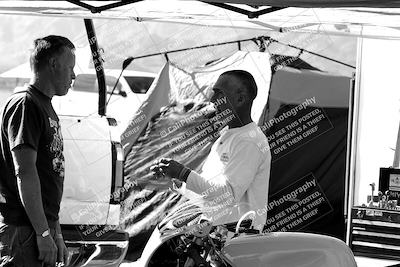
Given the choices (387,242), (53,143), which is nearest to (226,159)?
(53,143)

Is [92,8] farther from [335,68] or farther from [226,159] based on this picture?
[335,68]

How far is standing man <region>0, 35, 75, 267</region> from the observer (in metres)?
3.44

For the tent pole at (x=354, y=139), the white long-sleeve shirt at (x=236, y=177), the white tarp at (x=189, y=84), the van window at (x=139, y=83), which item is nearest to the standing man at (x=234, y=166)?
the white long-sleeve shirt at (x=236, y=177)

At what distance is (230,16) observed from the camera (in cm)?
675

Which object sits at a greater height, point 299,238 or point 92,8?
point 92,8

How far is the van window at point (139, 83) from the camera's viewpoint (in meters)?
14.6

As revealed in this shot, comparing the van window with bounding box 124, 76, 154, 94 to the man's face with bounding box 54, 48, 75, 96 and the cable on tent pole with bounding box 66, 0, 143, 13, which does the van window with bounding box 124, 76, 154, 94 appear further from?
the man's face with bounding box 54, 48, 75, 96

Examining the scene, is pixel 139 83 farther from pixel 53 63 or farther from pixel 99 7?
pixel 53 63

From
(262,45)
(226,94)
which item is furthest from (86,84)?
(226,94)

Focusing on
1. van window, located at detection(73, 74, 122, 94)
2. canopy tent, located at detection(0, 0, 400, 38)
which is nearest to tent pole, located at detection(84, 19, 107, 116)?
canopy tent, located at detection(0, 0, 400, 38)

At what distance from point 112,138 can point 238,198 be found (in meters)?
2.20

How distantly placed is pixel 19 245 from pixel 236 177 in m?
1.12

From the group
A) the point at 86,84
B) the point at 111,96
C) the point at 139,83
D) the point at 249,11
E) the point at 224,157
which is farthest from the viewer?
the point at 139,83

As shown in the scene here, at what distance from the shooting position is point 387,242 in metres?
7.27
